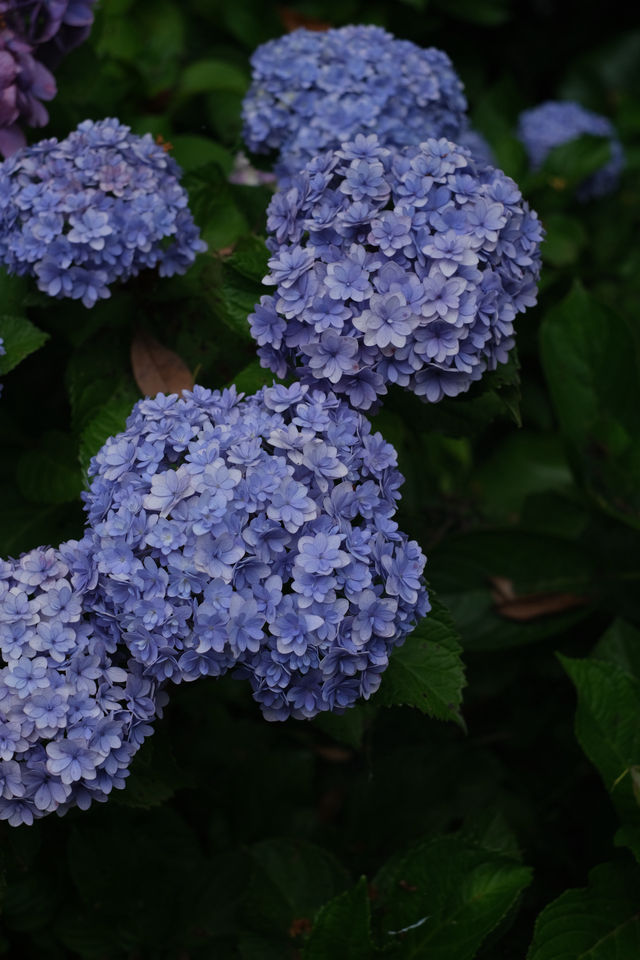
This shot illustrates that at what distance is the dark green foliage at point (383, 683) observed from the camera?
1.83 meters

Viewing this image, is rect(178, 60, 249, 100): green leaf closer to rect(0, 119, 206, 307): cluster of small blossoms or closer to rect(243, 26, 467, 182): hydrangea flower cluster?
rect(243, 26, 467, 182): hydrangea flower cluster

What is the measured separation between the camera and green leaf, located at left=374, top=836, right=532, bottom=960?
1.77 metres

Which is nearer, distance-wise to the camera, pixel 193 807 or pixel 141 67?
pixel 193 807

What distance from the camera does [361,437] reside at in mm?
1595

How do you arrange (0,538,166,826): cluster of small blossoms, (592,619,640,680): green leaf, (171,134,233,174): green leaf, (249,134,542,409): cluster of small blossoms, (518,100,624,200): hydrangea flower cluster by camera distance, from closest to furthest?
1. (0,538,166,826): cluster of small blossoms
2. (249,134,542,409): cluster of small blossoms
3. (592,619,640,680): green leaf
4. (171,134,233,174): green leaf
5. (518,100,624,200): hydrangea flower cluster

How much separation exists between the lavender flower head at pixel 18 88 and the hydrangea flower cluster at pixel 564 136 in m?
1.98

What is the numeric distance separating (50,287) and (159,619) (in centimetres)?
74

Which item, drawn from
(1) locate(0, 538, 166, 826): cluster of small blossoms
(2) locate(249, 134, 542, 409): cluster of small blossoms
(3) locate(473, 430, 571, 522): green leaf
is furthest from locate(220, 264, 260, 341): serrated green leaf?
(3) locate(473, 430, 571, 522): green leaf

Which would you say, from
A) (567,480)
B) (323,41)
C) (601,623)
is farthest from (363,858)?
(323,41)

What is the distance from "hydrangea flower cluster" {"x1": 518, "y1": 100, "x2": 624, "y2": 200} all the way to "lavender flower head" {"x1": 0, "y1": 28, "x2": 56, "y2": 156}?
1.98 meters

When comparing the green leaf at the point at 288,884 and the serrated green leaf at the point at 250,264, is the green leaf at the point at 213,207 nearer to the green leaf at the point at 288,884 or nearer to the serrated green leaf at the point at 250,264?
the serrated green leaf at the point at 250,264

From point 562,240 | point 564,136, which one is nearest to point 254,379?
point 562,240

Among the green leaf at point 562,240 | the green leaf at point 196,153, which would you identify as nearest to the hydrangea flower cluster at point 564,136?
the green leaf at point 562,240

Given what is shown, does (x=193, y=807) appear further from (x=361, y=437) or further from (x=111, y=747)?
(x=361, y=437)
